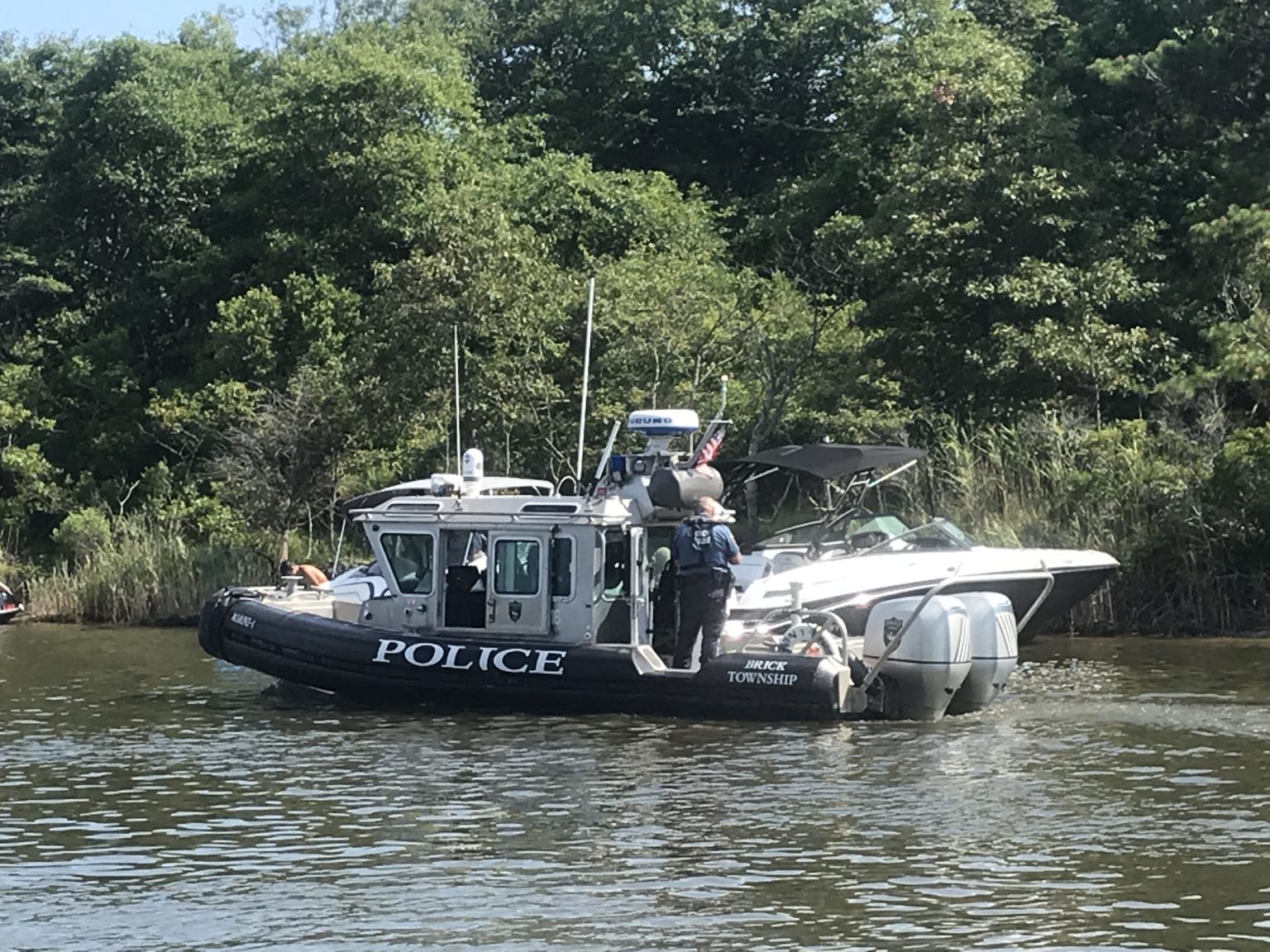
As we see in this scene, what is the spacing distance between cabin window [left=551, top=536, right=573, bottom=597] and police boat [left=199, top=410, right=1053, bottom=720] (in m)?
0.01

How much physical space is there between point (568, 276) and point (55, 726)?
15.2 m

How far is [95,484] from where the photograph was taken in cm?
3731

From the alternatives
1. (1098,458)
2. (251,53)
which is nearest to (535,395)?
(1098,458)

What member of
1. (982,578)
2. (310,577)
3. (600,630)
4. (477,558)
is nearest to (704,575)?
(600,630)

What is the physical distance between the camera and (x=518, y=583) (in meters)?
16.2

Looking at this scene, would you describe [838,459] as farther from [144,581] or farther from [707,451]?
[144,581]

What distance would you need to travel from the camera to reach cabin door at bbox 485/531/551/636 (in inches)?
636

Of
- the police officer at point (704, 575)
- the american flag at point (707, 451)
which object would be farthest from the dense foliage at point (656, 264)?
the police officer at point (704, 575)

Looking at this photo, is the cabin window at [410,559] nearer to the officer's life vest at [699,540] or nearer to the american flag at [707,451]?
the american flag at [707,451]

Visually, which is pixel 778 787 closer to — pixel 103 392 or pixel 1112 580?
pixel 1112 580

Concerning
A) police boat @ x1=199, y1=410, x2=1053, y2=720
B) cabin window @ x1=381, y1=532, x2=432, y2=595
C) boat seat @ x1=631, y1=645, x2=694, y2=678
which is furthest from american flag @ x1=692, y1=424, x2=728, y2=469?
cabin window @ x1=381, y1=532, x2=432, y2=595

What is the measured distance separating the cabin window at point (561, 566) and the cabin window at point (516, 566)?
15cm

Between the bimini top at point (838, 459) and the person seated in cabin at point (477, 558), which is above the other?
the bimini top at point (838, 459)

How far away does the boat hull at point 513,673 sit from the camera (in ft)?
49.7
